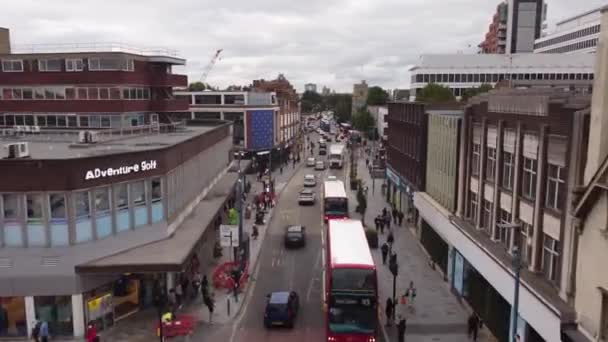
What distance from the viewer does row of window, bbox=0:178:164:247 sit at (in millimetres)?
23859

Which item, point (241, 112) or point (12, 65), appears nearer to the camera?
point (12, 65)

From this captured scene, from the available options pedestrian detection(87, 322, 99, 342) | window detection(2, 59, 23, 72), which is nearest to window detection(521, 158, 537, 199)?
pedestrian detection(87, 322, 99, 342)

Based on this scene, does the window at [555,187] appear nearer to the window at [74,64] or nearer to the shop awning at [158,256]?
the shop awning at [158,256]

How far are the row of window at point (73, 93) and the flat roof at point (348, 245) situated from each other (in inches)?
1146

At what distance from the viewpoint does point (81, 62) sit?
162 feet

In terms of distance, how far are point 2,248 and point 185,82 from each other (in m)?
38.8

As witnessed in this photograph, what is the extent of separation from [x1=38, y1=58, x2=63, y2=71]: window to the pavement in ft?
109

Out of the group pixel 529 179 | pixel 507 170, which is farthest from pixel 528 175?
pixel 507 170

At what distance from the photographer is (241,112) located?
82000 mm

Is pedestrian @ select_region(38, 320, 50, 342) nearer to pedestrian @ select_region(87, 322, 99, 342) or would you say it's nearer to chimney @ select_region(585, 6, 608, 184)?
pedestrian @ select_region(87, 322, 99, 342)

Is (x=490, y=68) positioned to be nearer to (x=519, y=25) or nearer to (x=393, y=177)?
(x=519, y=25)

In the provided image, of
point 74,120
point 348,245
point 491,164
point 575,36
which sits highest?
point 575,36

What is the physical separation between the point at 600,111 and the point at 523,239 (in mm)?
8228

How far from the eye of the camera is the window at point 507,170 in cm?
2480
